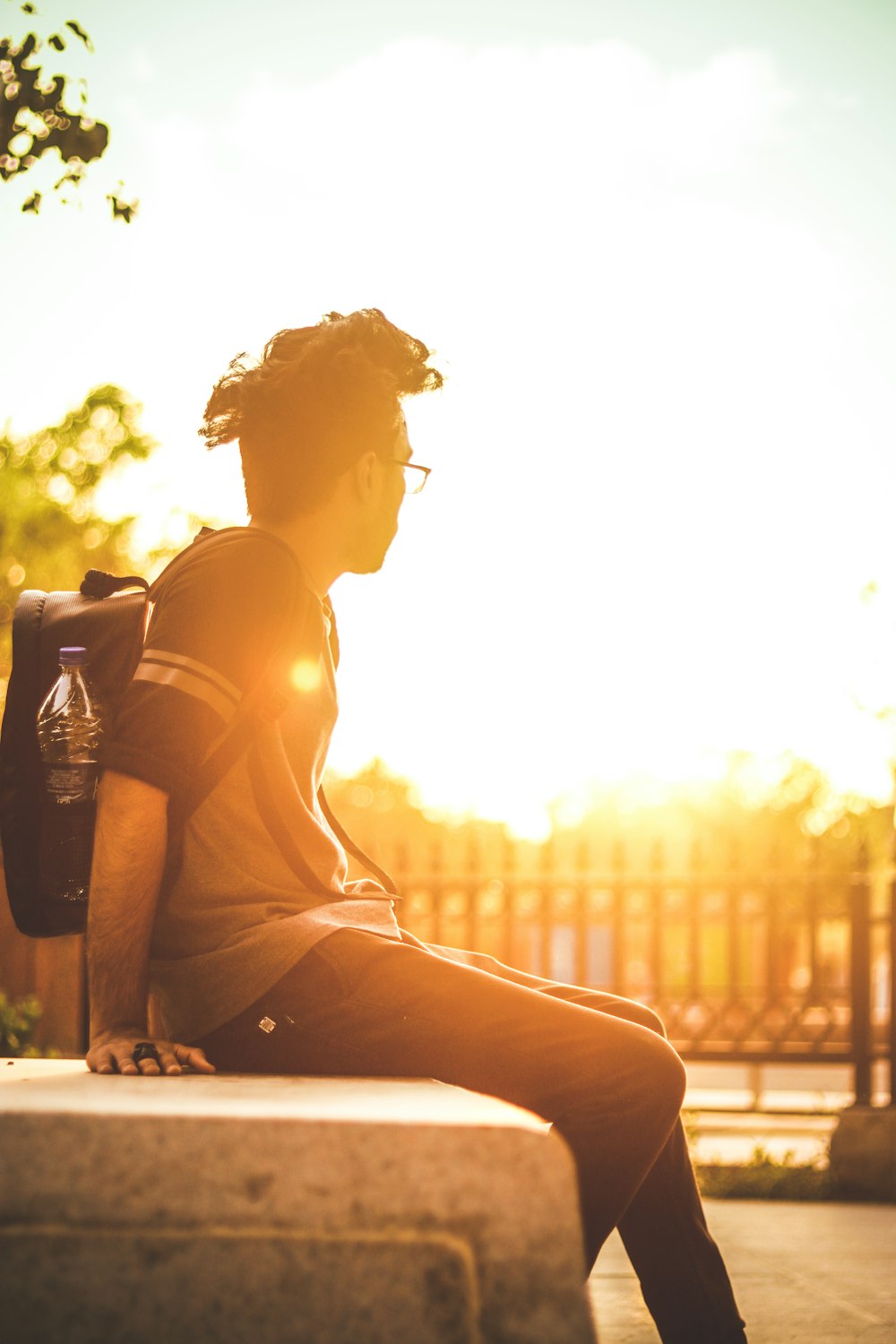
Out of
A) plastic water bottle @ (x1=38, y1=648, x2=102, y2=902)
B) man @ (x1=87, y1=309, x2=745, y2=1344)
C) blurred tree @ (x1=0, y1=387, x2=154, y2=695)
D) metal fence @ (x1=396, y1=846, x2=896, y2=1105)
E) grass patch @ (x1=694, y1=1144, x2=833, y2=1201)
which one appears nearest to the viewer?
man @ (x1=87, y1=309, x2=745, y2=1344)

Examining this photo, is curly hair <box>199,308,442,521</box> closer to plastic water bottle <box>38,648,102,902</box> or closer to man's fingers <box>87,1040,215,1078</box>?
plastic water bottle <box>38,648,102,902</box>

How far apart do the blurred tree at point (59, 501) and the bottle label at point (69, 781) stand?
15437 millimetres

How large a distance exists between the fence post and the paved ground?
162 centimetres

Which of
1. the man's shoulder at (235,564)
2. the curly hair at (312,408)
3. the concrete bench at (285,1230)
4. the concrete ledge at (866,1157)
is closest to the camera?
the concrete bench at (285,1230)

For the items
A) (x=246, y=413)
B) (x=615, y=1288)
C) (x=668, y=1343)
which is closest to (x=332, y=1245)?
(x=668, y=1343)

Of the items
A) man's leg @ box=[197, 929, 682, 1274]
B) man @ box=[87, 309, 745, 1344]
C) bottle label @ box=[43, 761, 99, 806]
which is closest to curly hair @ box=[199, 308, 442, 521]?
man @ box=[87, 309, 745, 1344]

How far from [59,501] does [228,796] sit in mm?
16966

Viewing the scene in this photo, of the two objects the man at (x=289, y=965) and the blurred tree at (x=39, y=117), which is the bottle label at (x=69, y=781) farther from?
the blurred tree at (x=39, y=117)

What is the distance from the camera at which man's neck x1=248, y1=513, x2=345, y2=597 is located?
2.60 metres

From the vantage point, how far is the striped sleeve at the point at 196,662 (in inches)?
86.0

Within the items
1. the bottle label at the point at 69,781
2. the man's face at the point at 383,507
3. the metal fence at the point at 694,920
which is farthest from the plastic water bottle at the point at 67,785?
the metal fence at the point at 694,920

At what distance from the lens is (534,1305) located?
1495mm

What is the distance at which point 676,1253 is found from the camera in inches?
89.7

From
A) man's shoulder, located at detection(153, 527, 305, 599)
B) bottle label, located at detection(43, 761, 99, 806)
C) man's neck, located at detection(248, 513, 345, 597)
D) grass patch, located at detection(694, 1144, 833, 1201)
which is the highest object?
man's neck, located at detection(248, 513, 345, 597)
